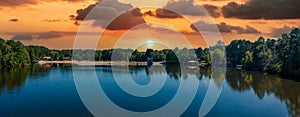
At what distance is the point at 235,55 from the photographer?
2776 inches

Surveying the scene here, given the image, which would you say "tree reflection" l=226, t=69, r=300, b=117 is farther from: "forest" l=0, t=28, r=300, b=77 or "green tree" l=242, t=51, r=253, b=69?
"green tree" l=242, t=51, r=253, b=69

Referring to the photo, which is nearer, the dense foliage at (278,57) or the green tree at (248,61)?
the dense foliage at (278,57)

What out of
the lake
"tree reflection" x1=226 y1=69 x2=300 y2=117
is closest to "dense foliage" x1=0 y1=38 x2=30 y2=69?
the lake

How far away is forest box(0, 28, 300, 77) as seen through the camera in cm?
3895

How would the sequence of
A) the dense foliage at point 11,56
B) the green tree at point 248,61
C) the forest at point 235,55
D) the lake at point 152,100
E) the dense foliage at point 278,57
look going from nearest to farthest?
the lake at point 152,100 < the dense foliage at point 278,57 < the forest at point 235,55 < the dense foliage at point 11,56 < the green tree at point 248,61

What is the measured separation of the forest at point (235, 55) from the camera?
38950 millimetres

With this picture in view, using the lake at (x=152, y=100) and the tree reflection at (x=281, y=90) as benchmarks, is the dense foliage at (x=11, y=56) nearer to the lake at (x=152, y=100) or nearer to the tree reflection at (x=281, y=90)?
the lake at (x=152, y=100)

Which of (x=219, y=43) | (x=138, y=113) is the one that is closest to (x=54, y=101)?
(x=138, y=113)

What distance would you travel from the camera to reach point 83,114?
18.6 meters

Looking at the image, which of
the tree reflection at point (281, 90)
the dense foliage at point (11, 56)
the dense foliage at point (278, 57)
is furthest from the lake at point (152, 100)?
the dense foliage at point (11, 56)

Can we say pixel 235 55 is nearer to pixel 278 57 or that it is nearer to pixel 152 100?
pixel 278 57

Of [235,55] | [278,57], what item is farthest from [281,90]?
[235,55]

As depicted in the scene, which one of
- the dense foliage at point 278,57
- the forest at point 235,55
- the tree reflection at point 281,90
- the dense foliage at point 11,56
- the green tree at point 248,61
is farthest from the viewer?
the green tree at point 248,61

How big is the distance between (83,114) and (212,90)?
13.8 metres
